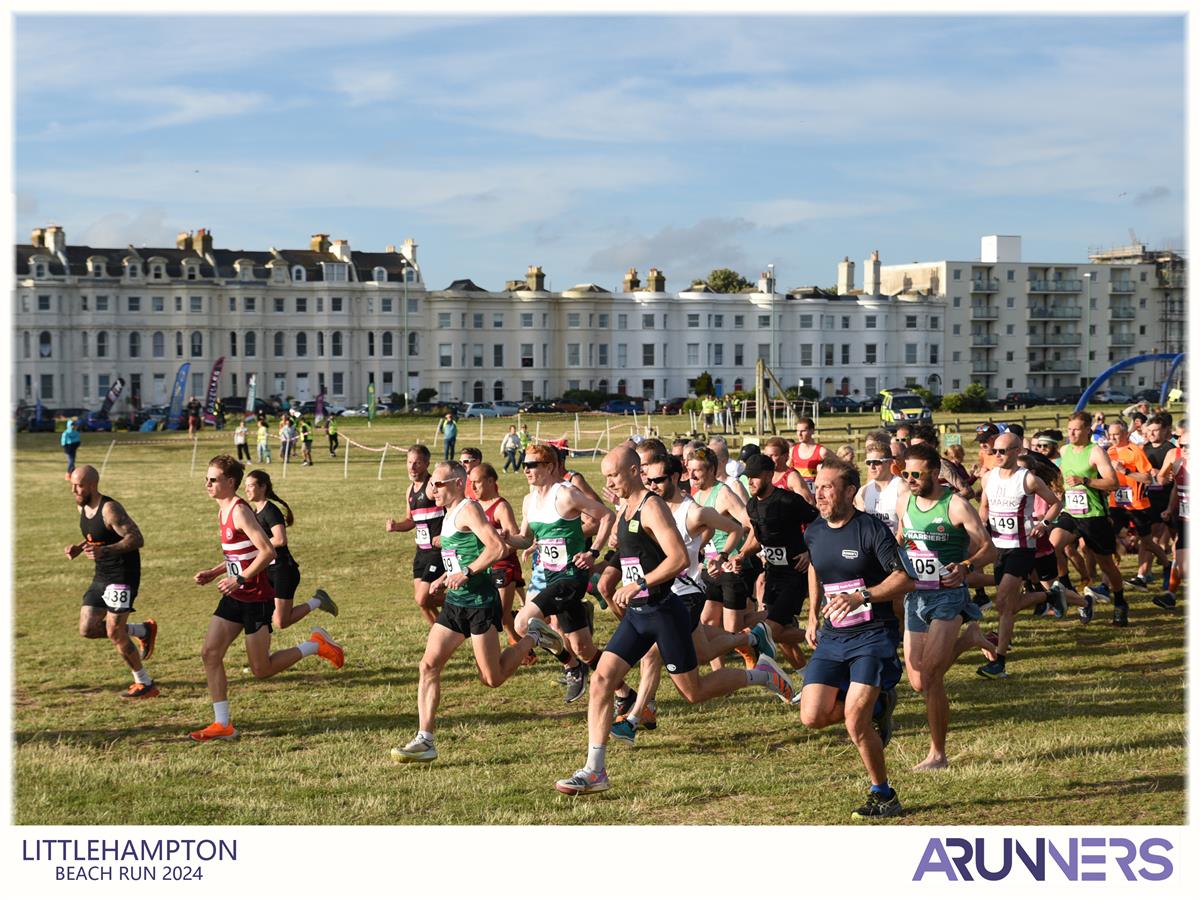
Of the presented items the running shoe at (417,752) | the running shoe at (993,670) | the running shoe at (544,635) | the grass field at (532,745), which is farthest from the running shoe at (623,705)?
the running shoe at (993,670)

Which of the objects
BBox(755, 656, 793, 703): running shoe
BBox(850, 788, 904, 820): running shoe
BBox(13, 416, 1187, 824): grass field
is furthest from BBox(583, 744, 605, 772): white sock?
BBox(755, 656, 793, 703): running shoe

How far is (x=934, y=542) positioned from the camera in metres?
9.00

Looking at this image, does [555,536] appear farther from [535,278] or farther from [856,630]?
[535,278]

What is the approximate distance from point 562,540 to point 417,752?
188 centimetres

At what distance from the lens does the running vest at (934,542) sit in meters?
8.97

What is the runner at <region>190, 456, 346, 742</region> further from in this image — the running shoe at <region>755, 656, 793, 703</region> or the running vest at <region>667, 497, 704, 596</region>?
the running shoe at <region>755, 656, 793, 703</region>

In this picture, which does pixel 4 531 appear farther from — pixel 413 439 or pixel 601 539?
pixel 413 439

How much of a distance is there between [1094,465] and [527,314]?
3702 inches

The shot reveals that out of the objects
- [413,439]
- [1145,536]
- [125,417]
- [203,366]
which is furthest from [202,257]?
[1145,536]

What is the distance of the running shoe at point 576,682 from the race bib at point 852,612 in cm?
338

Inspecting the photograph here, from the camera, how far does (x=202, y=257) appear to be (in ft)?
338

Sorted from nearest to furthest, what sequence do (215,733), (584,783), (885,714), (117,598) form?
(885,714), (584,783), (215,733), (117,598)

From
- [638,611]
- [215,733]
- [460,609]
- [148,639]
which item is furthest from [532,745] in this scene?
[148,639]

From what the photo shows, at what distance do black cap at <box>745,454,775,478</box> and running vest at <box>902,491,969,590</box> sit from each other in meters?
2.06
